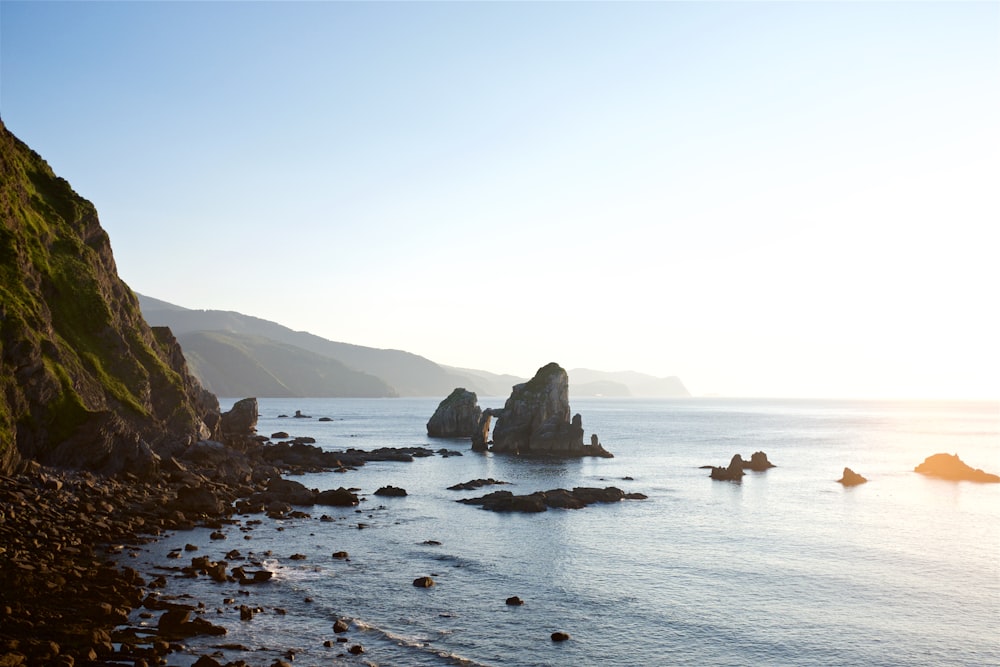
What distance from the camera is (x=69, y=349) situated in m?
70.9

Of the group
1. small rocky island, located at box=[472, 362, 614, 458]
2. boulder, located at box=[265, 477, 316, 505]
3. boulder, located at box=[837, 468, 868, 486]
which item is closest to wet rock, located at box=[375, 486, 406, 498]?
boulder, located at box=[265, 477, 316, 505]

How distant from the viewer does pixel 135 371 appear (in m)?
78.4

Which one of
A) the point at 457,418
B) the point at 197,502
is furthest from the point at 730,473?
the point at 457,418

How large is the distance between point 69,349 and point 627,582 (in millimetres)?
59038

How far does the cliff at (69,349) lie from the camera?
60.1 meters

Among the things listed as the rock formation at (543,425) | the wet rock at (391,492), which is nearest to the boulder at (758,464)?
the rock formation at (543,425)

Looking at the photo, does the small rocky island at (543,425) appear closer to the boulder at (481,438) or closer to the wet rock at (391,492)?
Result: the boulder at (481,438)

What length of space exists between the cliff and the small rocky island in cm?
6980

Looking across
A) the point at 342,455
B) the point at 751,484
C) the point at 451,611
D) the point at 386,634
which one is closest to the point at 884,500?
the point at 751,484

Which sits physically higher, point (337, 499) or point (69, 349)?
point (69, 349)

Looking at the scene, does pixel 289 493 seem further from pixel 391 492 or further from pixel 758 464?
pixel 758 464

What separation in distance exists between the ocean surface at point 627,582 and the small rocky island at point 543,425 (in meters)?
49.9

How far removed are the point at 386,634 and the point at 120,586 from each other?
1548 centimetres

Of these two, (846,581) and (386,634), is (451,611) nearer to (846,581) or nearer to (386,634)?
(386,634)
